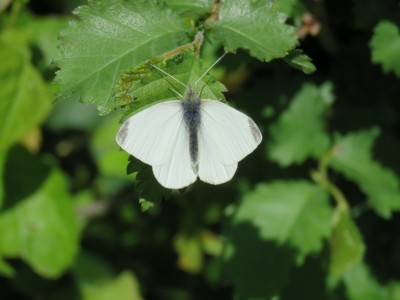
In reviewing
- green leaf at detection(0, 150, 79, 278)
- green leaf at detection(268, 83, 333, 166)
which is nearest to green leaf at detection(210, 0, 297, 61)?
green leaf at detection(268, 83, 333, 166)

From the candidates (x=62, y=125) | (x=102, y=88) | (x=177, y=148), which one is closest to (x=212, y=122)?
(x=177, y=148)

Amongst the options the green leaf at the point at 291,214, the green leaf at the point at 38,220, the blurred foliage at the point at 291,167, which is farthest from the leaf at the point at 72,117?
the green leaf at the point at 291,214

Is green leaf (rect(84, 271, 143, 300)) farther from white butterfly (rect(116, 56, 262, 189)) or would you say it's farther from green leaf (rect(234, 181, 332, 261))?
white butterfly (rect(116, 56, 262, 189))

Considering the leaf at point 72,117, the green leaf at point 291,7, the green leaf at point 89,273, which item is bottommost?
the green leaf at point 89,273

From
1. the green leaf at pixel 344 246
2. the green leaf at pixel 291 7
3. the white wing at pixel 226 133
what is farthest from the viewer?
the green leaf at pixel 344 246

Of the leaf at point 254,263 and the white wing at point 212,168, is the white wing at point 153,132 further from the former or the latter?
the leaf at point 254,263

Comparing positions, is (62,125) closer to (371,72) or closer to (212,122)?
(371,72)
